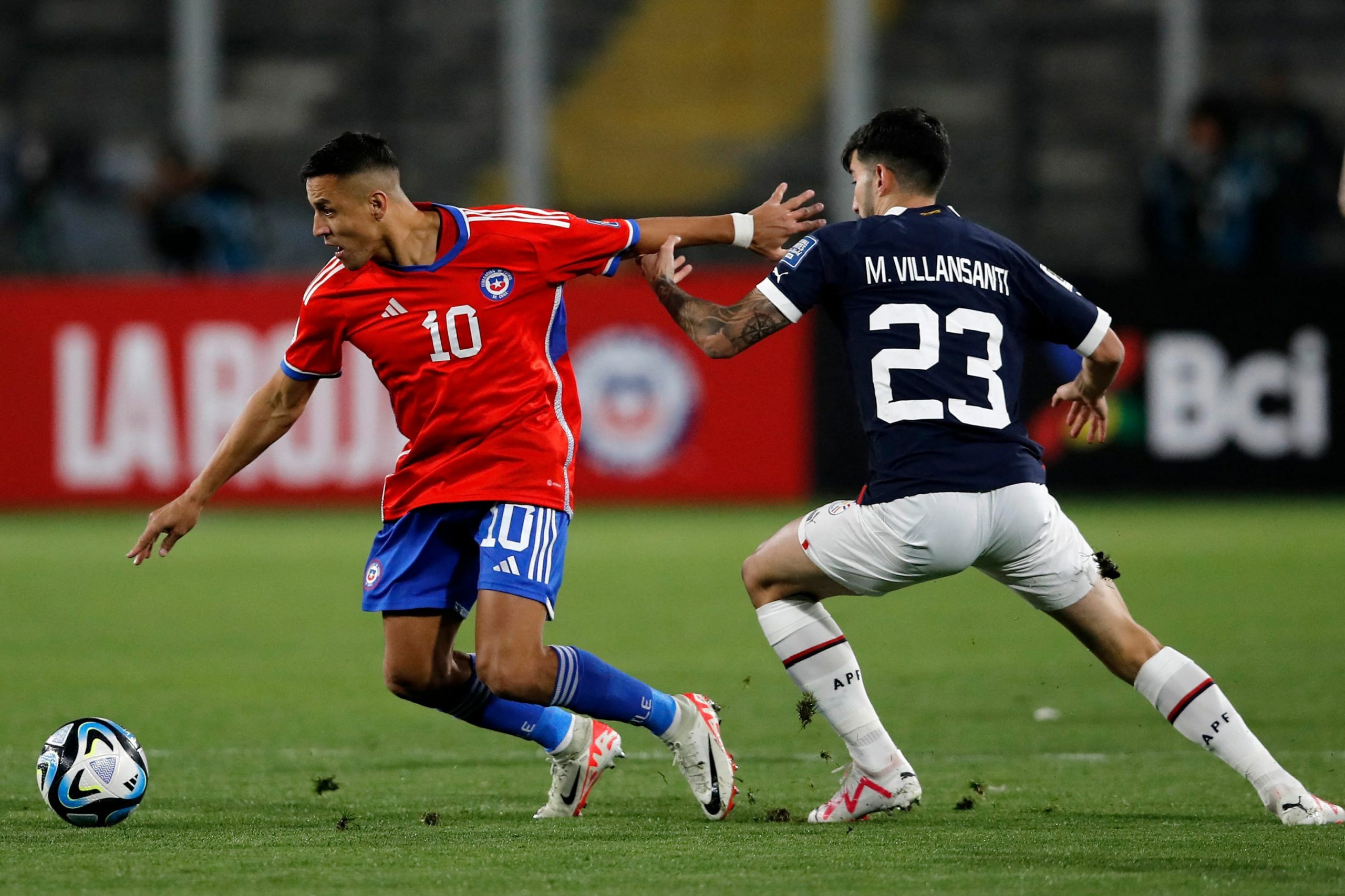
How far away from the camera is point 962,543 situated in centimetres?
517

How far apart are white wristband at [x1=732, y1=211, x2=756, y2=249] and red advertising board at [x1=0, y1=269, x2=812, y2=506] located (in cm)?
886

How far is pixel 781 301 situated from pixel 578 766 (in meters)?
1.45

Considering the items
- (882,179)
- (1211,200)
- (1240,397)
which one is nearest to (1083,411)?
(882,179)

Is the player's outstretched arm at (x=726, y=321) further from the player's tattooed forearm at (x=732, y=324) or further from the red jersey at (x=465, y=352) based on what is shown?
the red jersey at (x=465, y=352)

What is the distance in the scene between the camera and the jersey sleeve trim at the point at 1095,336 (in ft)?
17.6

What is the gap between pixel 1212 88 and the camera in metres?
20.0

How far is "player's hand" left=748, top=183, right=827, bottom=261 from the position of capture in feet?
18.9

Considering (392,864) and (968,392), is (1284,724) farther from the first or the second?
(392,864)

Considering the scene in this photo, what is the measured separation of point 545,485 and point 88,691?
128 inches

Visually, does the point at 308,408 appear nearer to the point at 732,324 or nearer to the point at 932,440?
the point at 732,324

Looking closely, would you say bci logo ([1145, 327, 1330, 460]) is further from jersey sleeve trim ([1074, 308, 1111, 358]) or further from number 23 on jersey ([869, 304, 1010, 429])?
number 23 on jersey ([869, 304, 1010, 429])

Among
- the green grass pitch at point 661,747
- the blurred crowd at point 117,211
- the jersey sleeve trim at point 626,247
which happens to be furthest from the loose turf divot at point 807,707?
the blurred crowd at point 117,211

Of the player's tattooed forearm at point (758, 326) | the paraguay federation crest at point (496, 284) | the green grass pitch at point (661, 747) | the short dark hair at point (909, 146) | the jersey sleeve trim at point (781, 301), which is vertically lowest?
the green grass pitch at point (661, 747)

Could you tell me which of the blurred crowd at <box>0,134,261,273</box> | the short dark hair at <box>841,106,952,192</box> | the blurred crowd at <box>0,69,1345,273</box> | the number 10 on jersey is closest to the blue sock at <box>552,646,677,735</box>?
the number 10 on jersey
